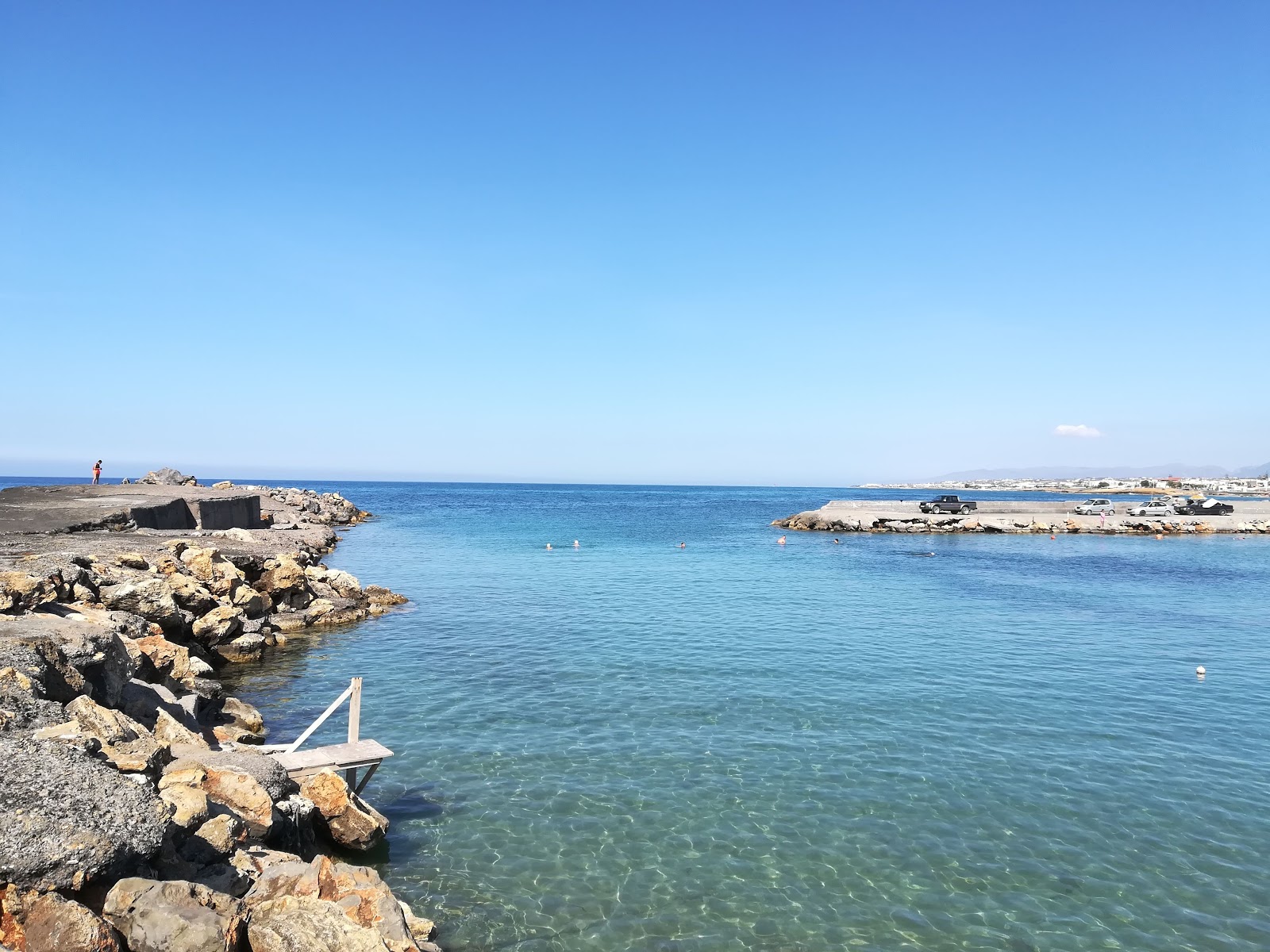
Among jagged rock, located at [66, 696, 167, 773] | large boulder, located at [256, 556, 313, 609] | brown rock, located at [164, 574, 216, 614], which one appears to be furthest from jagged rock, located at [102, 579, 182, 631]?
jagged rock, located at [66, 696, 167, 773]

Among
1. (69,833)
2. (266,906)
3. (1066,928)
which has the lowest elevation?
(1066,928)

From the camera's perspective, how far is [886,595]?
110ft

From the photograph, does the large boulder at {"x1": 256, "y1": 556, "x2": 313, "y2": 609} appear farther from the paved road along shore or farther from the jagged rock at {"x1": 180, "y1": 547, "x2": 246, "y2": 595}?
the paved road along shore

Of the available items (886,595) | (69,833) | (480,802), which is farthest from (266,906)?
(886,595)

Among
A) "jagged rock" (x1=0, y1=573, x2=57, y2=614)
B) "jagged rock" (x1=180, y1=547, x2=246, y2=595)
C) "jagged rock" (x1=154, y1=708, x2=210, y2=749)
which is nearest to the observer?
"jagged rock" (x1=154, y1=708, x2=210, y2=749)

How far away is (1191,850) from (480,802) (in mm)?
10286

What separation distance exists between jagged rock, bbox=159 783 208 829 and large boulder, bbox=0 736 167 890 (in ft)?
2.85

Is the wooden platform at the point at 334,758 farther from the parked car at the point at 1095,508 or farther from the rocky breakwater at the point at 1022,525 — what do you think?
the parked car at the point at 1095,508

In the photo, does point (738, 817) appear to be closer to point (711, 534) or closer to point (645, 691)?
point (645, 691)

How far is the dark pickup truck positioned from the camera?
81.1m

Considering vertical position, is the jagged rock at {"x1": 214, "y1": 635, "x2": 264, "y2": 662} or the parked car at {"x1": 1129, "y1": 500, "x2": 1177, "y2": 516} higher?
the parked car at {"x1": 1129, "y1": 500, "x2": 1177, "y2": 516}

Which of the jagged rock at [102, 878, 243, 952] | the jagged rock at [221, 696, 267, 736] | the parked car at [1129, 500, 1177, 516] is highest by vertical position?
the parked car at [1129, 500, 1177, 516]

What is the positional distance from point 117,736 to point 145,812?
2.88 meters

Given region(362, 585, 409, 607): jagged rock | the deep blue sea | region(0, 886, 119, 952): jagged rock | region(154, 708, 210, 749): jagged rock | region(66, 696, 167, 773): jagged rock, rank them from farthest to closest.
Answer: region(362, 585, 409, 607): jagged rock
region(154, 708, 210, 749): jagged rock
the deep blue sea
region(66, 696, 167, 773): jagged rock
region(0, 886, 119, 952): jagged rock
